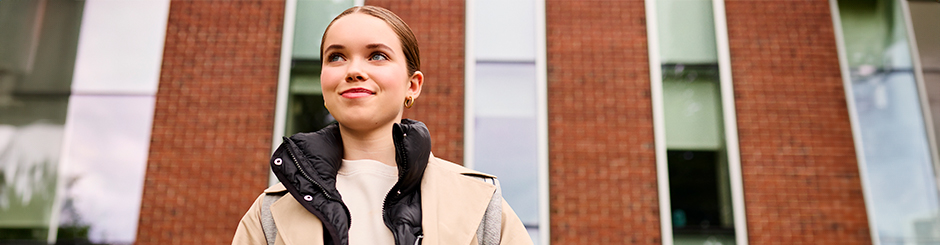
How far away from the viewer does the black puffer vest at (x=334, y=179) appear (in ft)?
Result: 4.27

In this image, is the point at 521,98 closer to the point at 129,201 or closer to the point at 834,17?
the point at 834,17

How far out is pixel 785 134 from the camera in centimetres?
568

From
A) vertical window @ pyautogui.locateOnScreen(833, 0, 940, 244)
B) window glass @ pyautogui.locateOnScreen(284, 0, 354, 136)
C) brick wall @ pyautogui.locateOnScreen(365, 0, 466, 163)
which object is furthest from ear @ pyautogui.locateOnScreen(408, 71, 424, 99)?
vertical window @ pyautogui.locateOnScreen(833, 0, 940, 244)

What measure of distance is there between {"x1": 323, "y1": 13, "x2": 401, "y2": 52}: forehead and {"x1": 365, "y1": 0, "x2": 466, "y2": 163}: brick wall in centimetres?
410

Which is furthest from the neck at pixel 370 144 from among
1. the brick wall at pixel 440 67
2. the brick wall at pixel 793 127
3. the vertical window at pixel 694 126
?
the brick wall at pixel 793 127

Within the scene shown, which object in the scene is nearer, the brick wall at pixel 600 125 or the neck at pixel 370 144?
the neck at pixel 370 144

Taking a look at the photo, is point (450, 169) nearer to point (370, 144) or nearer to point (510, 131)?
point (370, 144)

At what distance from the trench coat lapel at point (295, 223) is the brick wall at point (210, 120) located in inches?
171

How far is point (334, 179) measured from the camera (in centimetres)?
141

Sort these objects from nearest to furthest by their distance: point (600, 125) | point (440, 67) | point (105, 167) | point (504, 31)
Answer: point (600, 125), point (440, 67), point (105, 167), point (504, 31)

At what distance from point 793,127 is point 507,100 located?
2697 millimetres

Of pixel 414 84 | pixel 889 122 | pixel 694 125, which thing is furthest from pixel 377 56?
pixel 889 122

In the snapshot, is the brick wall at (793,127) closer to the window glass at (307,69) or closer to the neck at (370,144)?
the window glass at (307,69)

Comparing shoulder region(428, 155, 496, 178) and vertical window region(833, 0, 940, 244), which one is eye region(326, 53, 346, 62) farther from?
vertical window region(833, 0, 940, 244)
